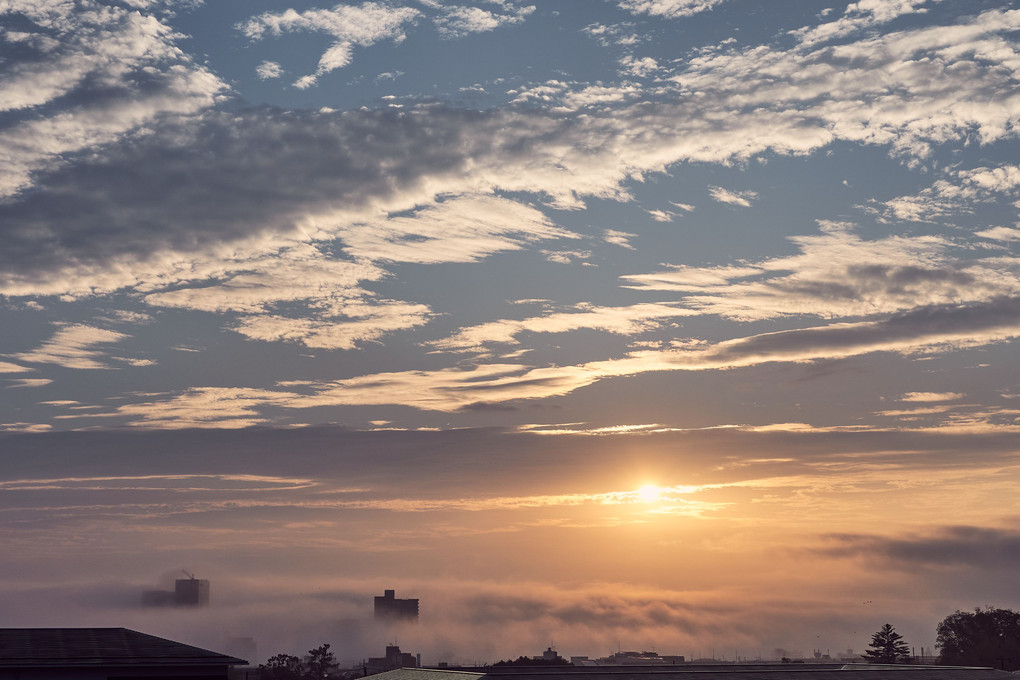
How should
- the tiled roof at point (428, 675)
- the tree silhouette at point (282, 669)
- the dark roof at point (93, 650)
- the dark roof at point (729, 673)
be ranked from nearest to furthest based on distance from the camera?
the dark roof at point (93, 650)
the tiled roof at point (428, 675)
the dark roof at point (729, 673)
the tree silhouette at point (282, 669)

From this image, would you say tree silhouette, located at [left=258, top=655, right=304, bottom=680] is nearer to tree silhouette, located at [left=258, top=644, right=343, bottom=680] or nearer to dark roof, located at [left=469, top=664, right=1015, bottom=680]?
tree silhouette, located at [left=258, top=644, right=343, bottom=680]

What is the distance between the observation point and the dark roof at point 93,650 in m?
59.2

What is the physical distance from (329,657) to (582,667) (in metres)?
105

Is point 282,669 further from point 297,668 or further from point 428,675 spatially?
point 428,675

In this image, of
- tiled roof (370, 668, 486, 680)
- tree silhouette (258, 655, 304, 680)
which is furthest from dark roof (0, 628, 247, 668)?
tree silhouette (258, 655, 304, 680)

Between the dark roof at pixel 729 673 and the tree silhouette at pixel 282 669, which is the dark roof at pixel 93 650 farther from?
the tree silhouette at pixel 282 669

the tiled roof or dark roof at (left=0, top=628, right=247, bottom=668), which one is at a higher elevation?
dark roof at (left=0, top=628, right=247, bottom=668)

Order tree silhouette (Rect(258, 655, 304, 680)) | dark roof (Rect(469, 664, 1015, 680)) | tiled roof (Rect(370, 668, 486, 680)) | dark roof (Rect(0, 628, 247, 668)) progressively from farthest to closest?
tree silhouette (Rect(258, 655, 304, 680)) → dark roof (Rect(469, 664, 1015, 680)) → tiled roof (Rect(370, 668, 486, 680)) → dark roof (Rect(0, 628, 247, 668))

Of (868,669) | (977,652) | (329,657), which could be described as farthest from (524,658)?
(868,669)

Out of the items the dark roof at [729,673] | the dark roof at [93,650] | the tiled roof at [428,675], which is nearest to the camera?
the dark roof at [93,650]

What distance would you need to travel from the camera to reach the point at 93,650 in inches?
2432

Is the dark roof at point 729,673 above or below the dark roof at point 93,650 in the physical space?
below

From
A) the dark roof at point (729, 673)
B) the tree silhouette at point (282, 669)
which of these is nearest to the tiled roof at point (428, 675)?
the dark roof at point (729, 673)

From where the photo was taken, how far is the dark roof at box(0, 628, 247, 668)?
5916cm
